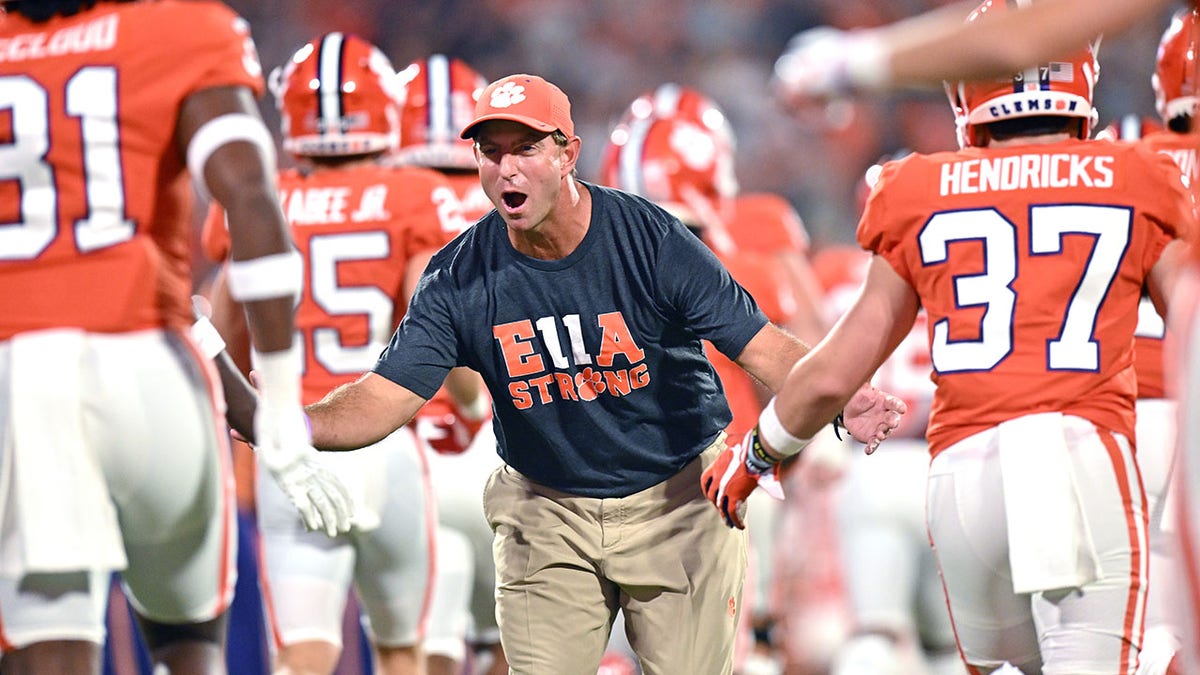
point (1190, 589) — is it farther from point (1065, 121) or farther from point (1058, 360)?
point (1065, 121)

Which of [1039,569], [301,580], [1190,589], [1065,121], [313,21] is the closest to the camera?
[1190,589]

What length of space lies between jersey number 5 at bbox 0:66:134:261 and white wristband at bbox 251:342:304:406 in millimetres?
459

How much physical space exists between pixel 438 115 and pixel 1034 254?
142 inches

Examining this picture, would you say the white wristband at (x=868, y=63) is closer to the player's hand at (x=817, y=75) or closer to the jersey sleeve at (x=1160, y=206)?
the player's hand at (x=817, y=75)

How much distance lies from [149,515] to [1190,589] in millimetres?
2467

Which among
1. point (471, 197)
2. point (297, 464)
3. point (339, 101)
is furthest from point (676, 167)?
point (297, 464)

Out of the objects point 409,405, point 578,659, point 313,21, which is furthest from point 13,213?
point 313,21

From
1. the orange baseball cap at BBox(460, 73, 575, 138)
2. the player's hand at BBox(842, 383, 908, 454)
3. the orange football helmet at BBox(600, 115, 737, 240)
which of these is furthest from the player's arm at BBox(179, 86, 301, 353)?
the orange football helmet at BBox(600, 115, 737, 240)

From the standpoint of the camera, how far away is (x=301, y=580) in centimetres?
532

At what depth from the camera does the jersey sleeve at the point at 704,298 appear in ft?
12.7

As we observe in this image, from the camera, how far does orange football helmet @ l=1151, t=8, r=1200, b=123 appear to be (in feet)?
16.8

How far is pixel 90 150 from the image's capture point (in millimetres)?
3744

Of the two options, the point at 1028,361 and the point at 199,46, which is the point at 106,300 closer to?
the point at 199,46

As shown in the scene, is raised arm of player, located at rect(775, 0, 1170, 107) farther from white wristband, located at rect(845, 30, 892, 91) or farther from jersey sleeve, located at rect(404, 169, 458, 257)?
jersey sleeve, located at rect(404, 169, 458, 257)
